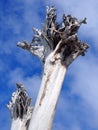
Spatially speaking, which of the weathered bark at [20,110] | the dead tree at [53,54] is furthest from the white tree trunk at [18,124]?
the dead tree at [53,54]

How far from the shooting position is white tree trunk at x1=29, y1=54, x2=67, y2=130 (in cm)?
1075

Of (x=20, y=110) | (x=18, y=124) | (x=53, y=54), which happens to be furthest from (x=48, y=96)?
(x=18, y=124)

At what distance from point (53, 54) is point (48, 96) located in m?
1.37

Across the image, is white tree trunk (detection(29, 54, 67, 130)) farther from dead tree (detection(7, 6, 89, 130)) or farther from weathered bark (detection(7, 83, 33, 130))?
weathered bark (detection(7, 83, 33, 130))

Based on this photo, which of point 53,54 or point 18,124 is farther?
point 18,124

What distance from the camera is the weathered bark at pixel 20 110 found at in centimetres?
1447

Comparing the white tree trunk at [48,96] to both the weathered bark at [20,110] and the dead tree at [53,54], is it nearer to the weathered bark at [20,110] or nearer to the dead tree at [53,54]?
the dead tree at [53,54]

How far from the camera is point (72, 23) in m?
12.0

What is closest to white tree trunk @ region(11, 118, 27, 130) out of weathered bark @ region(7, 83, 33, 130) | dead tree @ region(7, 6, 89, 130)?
weathered bark @ region(7, 83, 33, 130)

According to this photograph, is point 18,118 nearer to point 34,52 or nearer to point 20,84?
point 20,84

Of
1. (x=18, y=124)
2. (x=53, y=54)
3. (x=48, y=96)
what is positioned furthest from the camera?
(x=18, y=124)

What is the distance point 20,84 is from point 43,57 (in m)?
3.42

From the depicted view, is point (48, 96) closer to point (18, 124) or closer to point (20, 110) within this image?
point (20, 110)

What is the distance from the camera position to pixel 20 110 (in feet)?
47.8
